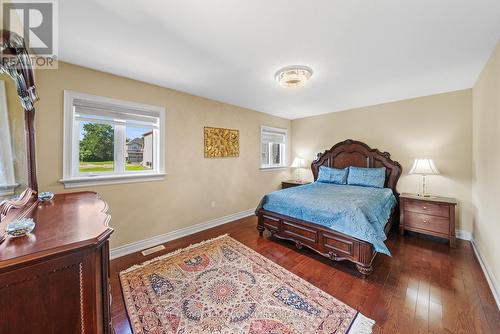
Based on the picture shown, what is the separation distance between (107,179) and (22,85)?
1.39 m

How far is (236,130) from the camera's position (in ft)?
13.1

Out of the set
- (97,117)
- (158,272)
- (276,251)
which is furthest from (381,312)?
(97,117)

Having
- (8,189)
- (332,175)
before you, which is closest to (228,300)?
(8,189)

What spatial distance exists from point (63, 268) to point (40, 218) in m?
0.61

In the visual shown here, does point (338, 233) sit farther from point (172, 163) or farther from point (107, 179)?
point (107, 179)

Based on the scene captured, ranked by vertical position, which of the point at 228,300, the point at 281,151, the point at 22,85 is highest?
the point at 22,85

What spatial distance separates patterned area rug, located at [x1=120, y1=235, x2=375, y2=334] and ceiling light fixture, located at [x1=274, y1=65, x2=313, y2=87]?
7.24 ft

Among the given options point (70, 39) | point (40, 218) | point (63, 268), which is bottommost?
point (63, 268)

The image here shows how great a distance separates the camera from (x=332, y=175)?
4.09 meters

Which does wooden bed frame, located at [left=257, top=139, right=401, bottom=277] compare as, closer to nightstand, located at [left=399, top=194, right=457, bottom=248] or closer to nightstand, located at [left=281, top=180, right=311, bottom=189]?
nightstand, located at [left=399, top=194, right=457, bottom=248]

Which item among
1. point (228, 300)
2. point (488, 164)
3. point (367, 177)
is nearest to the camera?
point (228, 300)

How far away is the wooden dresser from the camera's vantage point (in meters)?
0.69

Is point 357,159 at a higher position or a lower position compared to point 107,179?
higher

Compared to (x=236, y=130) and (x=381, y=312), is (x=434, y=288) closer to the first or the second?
(x=381, y=312)
